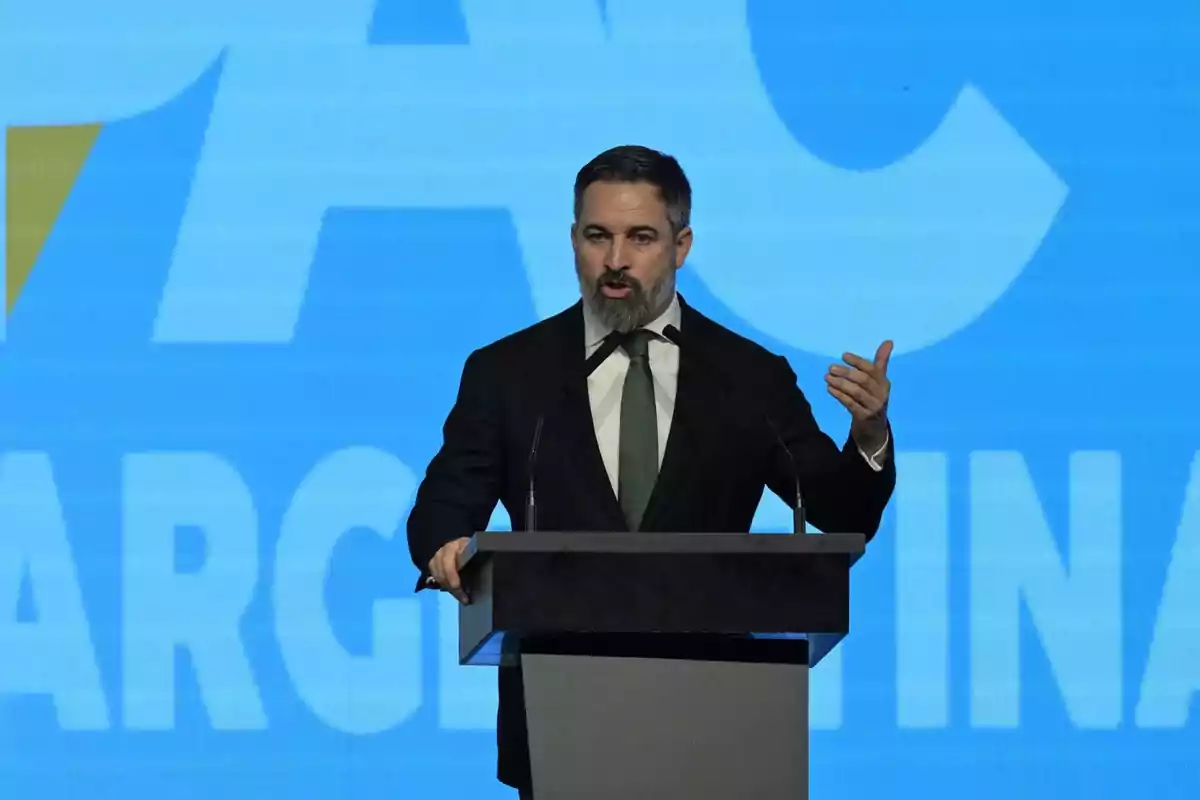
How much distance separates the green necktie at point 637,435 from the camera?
2.95 meters

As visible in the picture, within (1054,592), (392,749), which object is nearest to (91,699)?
(392,749)

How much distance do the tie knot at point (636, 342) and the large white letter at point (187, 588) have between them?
136 centimetres

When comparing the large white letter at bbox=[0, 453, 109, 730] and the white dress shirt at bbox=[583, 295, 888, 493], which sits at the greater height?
the white dress shirt at bbox=[583, 295, 888, 493]

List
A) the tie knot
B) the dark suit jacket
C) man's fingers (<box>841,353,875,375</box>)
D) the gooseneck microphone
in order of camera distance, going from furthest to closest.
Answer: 1. the tie knot
2. the dark suit jacket
3. the gooseneck microphone
4. man's fingers (<box>841,353,875,375</box>)

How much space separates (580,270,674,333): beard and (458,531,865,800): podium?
57 centimetres

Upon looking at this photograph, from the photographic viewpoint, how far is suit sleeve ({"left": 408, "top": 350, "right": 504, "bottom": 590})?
9.71ft

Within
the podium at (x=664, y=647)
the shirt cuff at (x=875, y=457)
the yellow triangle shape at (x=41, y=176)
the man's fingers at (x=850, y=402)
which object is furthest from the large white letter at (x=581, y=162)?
the podium at (x=664, y=647)

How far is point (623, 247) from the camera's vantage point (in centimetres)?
299

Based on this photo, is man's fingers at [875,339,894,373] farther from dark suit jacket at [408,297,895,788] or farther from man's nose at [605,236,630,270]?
man's nose at [605,236,630,270]

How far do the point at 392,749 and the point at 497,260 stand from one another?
1008 millimetres

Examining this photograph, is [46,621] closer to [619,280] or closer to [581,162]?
[581,162]

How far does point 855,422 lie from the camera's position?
2729 mm

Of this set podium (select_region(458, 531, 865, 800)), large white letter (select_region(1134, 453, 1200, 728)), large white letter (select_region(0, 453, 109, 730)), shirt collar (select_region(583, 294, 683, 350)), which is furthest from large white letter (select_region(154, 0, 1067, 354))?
podium (select_region(458, 531, 865, 800))

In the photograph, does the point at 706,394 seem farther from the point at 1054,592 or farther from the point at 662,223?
the point at 1054,592
